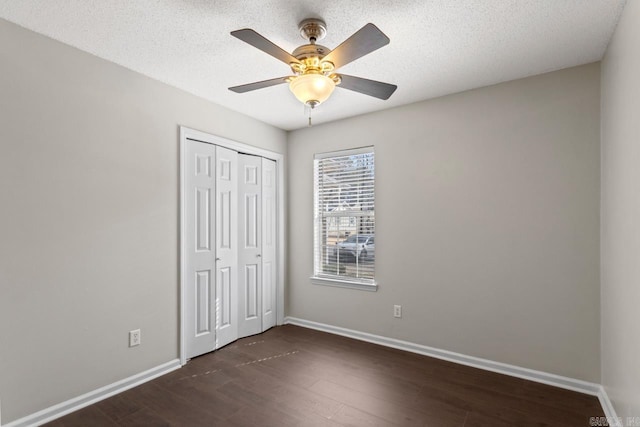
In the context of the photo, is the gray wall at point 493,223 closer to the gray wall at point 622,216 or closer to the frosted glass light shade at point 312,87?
the gray wall at point 622,216

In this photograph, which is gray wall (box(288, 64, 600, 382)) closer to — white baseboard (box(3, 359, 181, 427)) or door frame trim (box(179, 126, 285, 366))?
door frame trim (box(179, 126, 285, 366))

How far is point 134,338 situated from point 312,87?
2.44 metres

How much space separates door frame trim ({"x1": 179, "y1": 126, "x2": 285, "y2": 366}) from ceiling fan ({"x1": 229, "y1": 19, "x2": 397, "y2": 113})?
119cm

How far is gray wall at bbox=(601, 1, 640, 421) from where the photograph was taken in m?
1.63

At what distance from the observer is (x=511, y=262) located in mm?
2721

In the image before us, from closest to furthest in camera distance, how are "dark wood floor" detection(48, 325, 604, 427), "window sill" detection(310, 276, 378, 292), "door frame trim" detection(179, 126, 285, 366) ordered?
"dark wood floor" detection(48, 325, 604, 427) → "door frame trim" detection(179, 126, 285, 366) → "window sill" detection(310, 276, 378, 292)

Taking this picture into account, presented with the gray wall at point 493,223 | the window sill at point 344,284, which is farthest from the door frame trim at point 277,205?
the gray wall at point 493,223

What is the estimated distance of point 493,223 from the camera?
9.22ft

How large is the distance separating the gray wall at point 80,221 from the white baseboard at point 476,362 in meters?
1.87

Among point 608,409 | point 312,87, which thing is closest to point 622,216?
point 608,409

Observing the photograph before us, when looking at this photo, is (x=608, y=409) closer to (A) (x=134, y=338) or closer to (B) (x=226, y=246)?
(B) (x=226, y=246)

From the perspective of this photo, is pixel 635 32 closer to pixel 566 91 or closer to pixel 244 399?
pixel 566 91

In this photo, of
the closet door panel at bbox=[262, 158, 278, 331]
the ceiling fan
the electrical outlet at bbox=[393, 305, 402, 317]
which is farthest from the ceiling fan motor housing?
the electrical outlet at bbox=[393, 305, 402, 317]

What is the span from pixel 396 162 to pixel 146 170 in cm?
245
